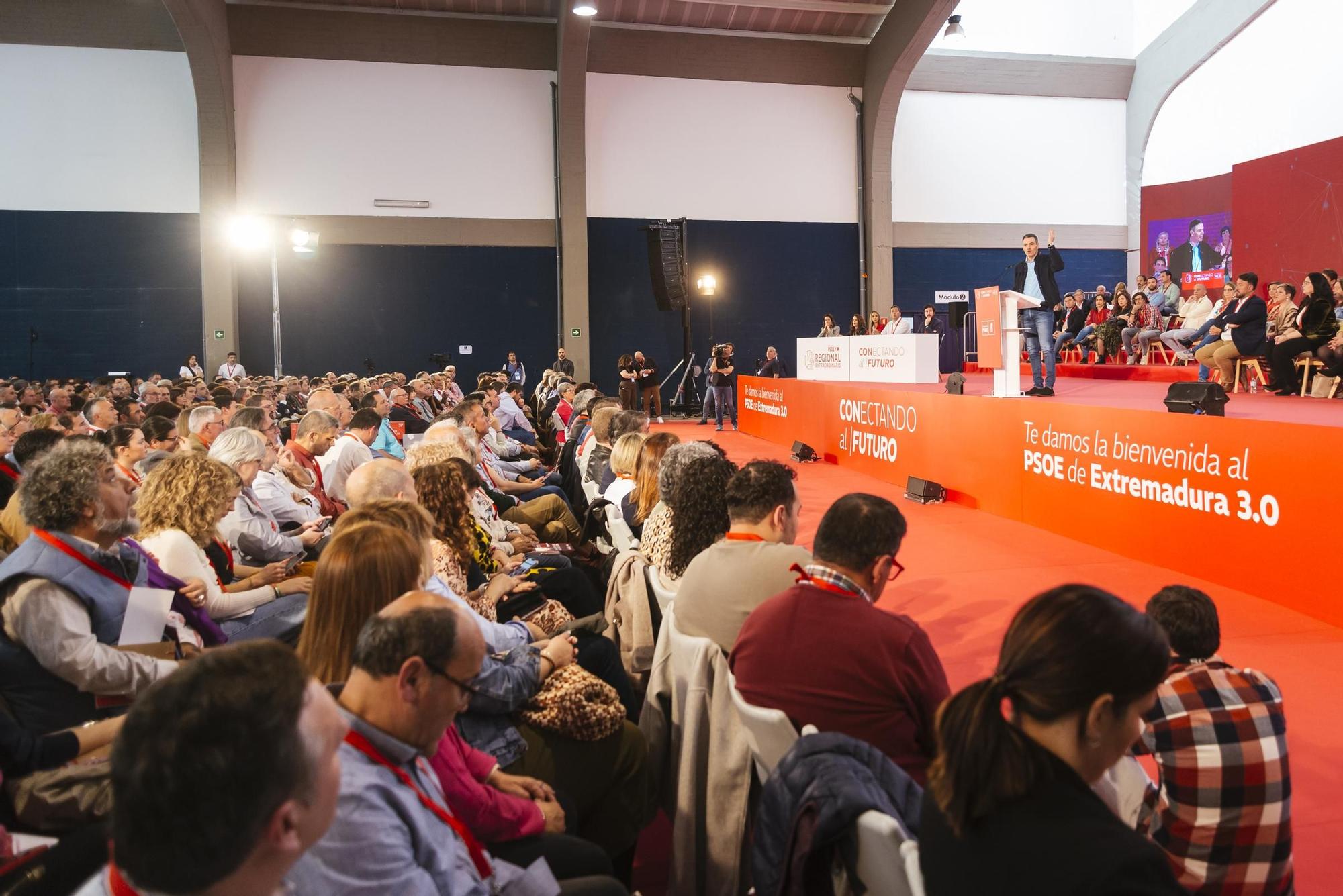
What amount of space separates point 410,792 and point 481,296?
16948mm

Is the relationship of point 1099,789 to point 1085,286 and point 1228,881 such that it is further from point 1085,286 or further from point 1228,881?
point 1085,286


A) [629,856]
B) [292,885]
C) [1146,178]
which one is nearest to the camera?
[292,885]

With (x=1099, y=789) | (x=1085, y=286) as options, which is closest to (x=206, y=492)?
(x=1099, y=789)

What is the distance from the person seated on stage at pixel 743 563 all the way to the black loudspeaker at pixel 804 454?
287 inches

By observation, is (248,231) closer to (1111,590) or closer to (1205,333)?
(1205,333)

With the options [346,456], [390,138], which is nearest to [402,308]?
[390,138]

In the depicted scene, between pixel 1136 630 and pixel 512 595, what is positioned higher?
pixel 1136 630

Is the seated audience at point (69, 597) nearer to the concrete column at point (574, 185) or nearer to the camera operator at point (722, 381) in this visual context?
the camera operator at point (722, 381)

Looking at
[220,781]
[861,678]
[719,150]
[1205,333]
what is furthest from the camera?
[719,150]

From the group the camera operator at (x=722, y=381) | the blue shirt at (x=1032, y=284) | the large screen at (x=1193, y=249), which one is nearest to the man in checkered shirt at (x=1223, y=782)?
the blue shirt at (x=1032, y=284)

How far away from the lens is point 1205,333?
9875 mm

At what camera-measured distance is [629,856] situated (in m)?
2.36

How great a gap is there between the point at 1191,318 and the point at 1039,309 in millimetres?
3391

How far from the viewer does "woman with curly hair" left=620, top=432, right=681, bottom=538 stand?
13.6 ft
